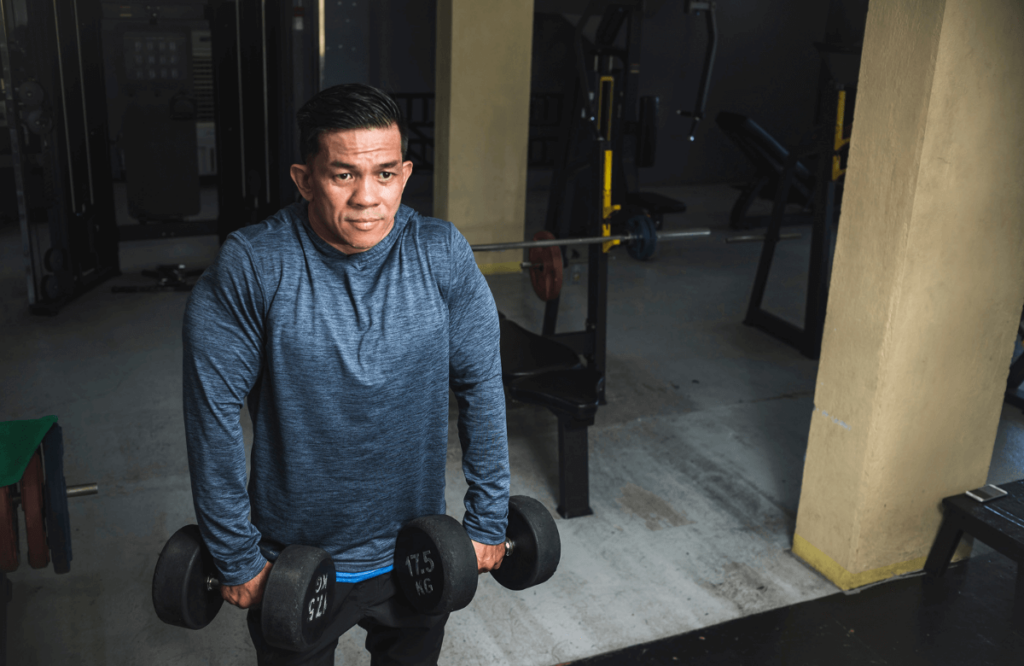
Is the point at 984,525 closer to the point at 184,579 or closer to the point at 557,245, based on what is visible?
the point at 557,245

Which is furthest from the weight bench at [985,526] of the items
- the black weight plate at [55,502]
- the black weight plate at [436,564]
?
the black weight plate at [55,502]

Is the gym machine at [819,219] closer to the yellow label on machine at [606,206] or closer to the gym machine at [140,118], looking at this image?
the yellow label on machine at [606,206]

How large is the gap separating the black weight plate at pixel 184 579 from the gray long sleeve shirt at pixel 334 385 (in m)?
0.06

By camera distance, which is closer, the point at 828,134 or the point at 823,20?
the point at 828,134

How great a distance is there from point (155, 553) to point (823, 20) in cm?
876

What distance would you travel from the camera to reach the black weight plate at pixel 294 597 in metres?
1.17

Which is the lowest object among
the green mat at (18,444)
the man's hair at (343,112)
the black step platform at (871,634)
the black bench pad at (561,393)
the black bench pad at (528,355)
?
the black step platform at (871,634)

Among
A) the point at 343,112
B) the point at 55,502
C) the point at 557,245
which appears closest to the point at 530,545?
the point at 343,112

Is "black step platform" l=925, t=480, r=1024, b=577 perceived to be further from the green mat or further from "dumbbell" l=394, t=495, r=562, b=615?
the green mat

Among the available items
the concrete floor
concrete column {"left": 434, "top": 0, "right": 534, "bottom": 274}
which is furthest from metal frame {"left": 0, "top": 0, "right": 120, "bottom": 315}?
concrete column {"left": 434, "top": 0, "right": 534, "bottom": 274}

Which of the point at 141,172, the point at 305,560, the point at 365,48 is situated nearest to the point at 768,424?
the point at 305,560

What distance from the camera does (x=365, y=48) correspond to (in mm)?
6977

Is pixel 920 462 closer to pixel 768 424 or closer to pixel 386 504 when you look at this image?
pixel 768 424

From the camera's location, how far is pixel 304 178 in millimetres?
1207
